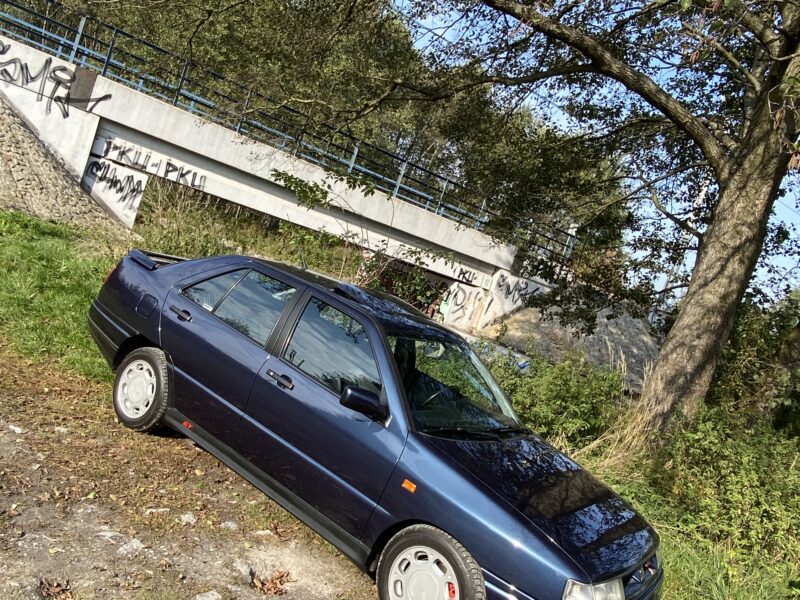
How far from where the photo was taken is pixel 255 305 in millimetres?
4359

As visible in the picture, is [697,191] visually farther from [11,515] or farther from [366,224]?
[11,515]

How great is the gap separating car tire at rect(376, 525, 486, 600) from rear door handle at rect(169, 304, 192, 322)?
7.22 feet

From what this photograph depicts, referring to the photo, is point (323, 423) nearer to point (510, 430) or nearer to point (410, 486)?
point (410, 486)

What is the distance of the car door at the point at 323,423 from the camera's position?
3.52 metres

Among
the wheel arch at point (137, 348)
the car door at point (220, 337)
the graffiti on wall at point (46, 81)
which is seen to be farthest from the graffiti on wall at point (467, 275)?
the car door at point (220, 337)

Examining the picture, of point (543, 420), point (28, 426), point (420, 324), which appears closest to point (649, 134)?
point (543, 420)

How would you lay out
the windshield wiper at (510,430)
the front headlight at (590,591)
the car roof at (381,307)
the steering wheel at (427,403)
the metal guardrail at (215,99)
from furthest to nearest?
the metal guardrail at (215,99)
the car roof at (381,307)
the windshield wiper at (510,430)
the steering wheel at (427,403)
the front headlight at (590,591)

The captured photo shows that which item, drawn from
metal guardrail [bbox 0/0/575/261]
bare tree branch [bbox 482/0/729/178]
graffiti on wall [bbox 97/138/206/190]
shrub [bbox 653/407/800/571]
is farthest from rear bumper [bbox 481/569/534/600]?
graffiti on wall [bbox 97/138/206/190]

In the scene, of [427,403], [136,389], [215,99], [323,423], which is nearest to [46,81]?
[215,99]

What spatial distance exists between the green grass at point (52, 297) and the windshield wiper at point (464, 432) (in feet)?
11.4

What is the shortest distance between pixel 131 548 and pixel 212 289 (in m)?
1.87

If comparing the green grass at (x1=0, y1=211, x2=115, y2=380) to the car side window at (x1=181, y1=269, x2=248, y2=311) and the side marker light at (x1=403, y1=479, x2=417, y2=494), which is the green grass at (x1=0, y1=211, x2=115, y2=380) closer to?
the car side window at (x1=181, y1=269, x2=248, y2=311)

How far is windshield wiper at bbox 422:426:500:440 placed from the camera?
11.8 ft

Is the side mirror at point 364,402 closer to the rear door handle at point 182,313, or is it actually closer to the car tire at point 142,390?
the rear door handle at point 182,313
